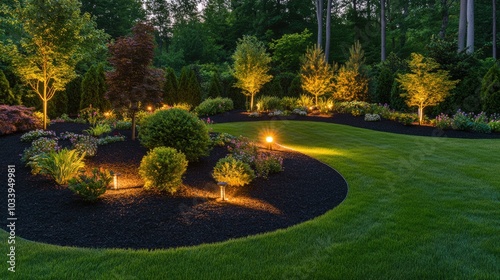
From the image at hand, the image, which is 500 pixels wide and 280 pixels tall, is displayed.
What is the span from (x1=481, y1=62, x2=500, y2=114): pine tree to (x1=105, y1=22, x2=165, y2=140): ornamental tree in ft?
50.0

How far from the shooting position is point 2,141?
31.2ft

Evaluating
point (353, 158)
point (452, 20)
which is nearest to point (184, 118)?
point (353, 158)

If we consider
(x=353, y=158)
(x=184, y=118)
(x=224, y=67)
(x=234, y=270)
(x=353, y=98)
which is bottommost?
(x=234, y=270)

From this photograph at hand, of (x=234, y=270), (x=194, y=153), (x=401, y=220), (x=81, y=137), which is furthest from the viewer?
(x=81, y=137)

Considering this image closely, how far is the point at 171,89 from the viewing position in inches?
814

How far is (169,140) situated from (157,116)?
734 mm

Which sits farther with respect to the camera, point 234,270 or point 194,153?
point 194,153

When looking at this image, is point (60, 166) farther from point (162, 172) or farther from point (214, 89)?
point (214, 89)

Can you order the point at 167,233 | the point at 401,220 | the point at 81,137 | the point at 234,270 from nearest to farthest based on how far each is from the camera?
the point at 234,270, the point at 167,233, the point at 401,220, the point at 81,137

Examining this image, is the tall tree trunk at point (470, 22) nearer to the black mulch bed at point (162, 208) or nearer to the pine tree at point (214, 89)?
the pine tree at point (214, 89)

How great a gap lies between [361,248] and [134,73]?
26.3 ft

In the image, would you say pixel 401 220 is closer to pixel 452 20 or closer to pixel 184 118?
pixel 184 118

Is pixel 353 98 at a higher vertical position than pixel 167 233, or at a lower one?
higher

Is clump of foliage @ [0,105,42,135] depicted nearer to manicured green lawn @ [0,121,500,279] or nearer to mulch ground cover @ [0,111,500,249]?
mulch ground cover @ [0,111,500,249]
